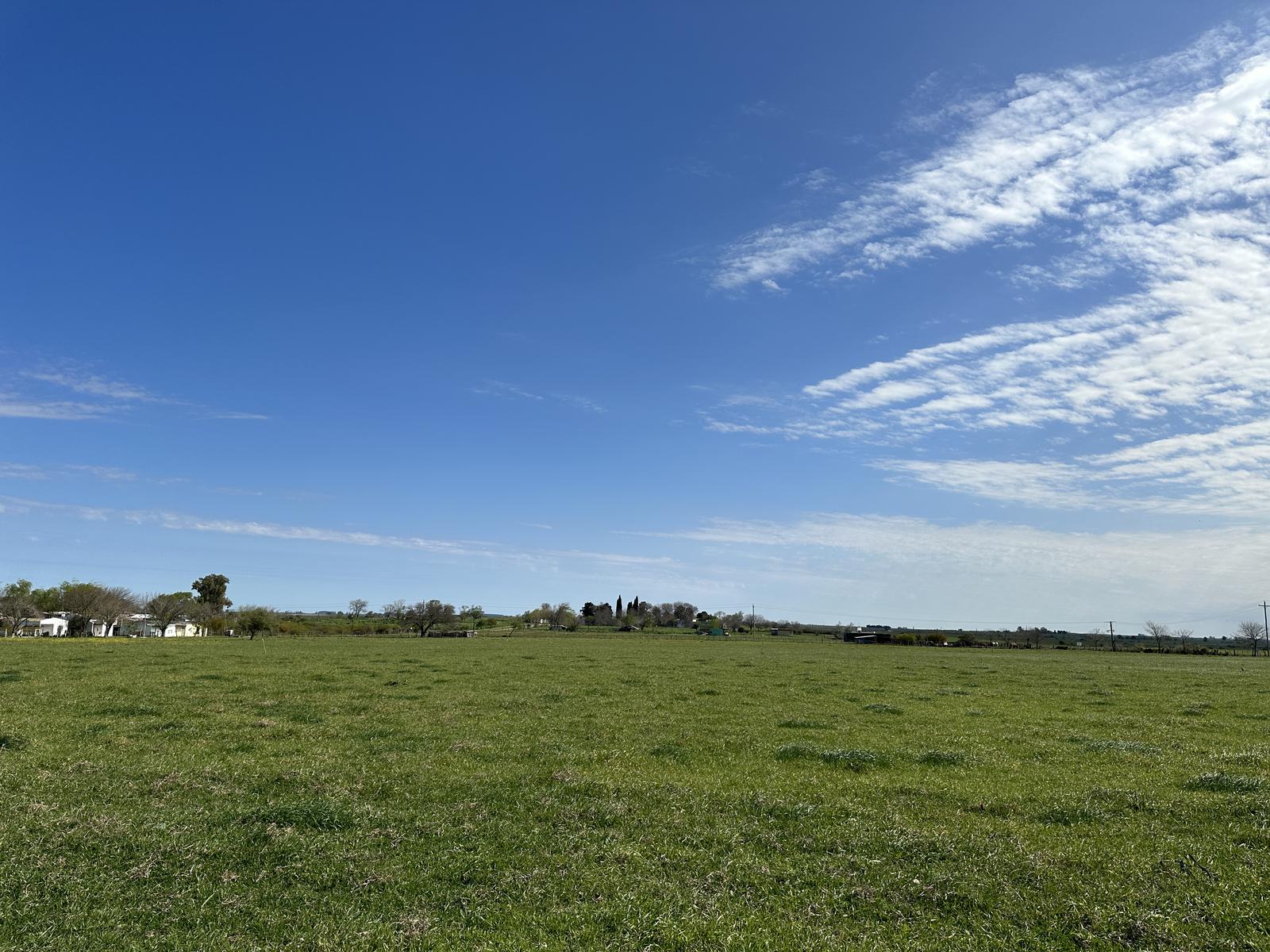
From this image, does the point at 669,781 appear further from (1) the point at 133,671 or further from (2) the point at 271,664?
(2) the point at 271,664

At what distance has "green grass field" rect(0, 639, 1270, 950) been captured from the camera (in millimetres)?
9500

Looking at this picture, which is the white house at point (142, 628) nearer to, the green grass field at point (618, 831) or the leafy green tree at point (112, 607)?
the leafy green tree at point (112, 607)

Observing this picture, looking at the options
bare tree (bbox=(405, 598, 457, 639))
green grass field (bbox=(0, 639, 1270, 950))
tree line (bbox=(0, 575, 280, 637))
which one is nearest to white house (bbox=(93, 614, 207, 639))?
tree line (bbox=(0, 575, 280, 637))

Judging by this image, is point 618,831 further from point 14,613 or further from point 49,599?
point 49,599

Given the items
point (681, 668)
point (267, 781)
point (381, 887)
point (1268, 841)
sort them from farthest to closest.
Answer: point (681, 668) → point (267, 781) → point (1268, 841) → point (381, 887)

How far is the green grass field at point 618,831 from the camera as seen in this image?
9.50 m

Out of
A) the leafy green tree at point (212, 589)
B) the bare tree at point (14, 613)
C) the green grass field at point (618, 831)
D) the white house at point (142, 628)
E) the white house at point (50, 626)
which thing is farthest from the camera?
the leafy green tree at point (212, 589)

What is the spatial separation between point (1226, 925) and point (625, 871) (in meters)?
7.91

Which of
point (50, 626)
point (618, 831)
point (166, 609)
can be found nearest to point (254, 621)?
point (166, 609)

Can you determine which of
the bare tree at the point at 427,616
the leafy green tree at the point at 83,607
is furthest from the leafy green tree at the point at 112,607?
the bare tree at the point at 427,616

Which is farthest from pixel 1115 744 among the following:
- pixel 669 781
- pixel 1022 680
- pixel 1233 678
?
pixel 1233 678

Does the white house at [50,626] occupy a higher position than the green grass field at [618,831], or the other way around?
the green grass field at [618,831]

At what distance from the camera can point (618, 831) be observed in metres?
13.3

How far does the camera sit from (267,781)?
16312 millimetres
